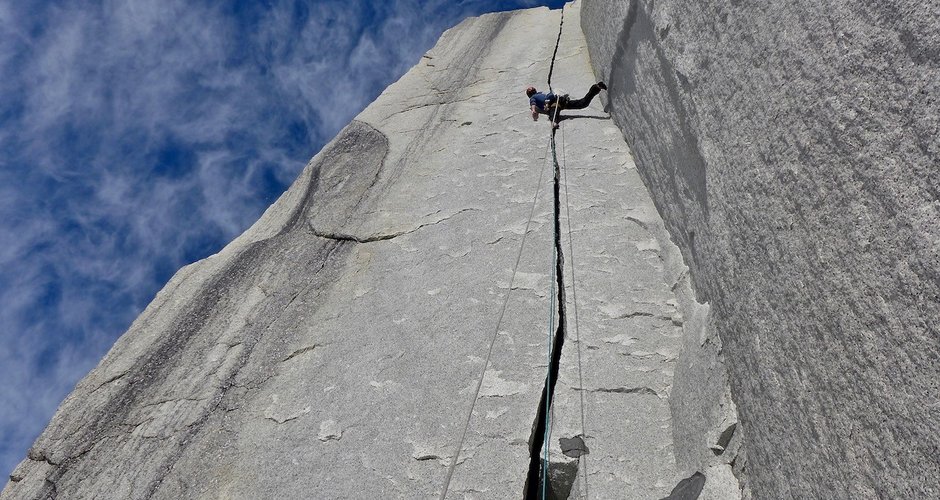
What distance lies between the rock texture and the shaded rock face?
1.81ft

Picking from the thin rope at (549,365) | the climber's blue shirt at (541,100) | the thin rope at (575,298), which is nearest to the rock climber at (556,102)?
the climber's blue shirt at (541,100)

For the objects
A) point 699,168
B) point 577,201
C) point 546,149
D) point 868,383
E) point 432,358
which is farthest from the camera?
point 546,149

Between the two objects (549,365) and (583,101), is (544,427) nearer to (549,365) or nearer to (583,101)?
(549,365)

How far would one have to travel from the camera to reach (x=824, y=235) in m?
2.24

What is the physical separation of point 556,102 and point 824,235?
5067 mm

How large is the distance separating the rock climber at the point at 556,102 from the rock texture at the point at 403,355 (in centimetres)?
67

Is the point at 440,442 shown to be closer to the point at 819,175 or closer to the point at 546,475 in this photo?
the point at 546,475

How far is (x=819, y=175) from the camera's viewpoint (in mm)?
2309

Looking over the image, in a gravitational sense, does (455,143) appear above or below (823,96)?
below

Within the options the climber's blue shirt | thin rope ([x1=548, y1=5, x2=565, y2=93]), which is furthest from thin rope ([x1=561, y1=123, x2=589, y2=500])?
thin rope ([x1=548, y1=5, x2=565, y2=93])

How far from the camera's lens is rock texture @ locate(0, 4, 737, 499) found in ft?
11.0

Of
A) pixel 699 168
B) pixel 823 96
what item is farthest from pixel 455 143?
pixel 823 96

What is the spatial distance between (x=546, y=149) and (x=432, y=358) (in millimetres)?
3109

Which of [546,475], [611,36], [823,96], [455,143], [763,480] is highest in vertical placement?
[823,96]
